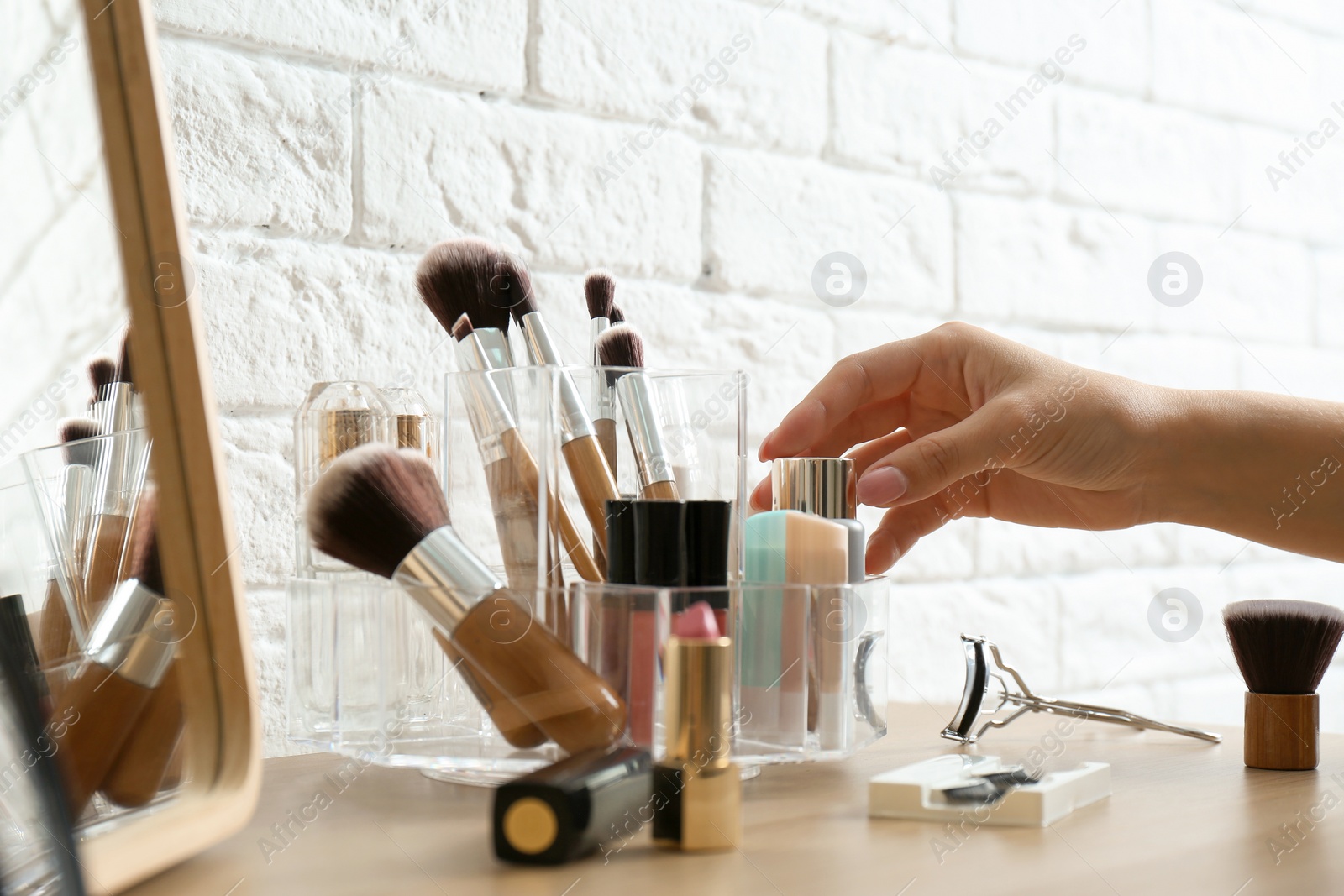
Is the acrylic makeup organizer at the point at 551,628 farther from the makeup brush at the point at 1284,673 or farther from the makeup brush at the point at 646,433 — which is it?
the makeup brush at the point at 1284,673

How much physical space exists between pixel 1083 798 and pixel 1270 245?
0.85 meters

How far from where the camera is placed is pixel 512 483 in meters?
0.47

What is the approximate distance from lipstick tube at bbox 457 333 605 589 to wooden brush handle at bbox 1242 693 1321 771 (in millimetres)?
293

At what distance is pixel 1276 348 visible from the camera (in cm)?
109

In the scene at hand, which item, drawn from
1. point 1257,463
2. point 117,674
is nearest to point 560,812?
point 117,674

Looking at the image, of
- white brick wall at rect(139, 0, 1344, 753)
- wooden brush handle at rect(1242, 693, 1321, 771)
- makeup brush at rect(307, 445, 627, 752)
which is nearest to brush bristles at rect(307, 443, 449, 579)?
makeup brush at rect(307, 445, 627, 752)

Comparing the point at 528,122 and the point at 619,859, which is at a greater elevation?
the point at 528,122

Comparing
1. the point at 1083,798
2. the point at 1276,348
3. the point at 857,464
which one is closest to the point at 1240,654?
the point at 1083,798

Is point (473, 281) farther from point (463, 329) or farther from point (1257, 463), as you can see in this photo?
point (1257, 463)

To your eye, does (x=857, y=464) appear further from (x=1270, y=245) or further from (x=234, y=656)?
(x=1270, y=245)

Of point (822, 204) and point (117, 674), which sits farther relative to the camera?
point (822, 204)

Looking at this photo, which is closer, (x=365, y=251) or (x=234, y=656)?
(x=234, y=656)

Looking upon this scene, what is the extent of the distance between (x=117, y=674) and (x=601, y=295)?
273 mm

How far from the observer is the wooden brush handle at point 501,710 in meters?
0.40
